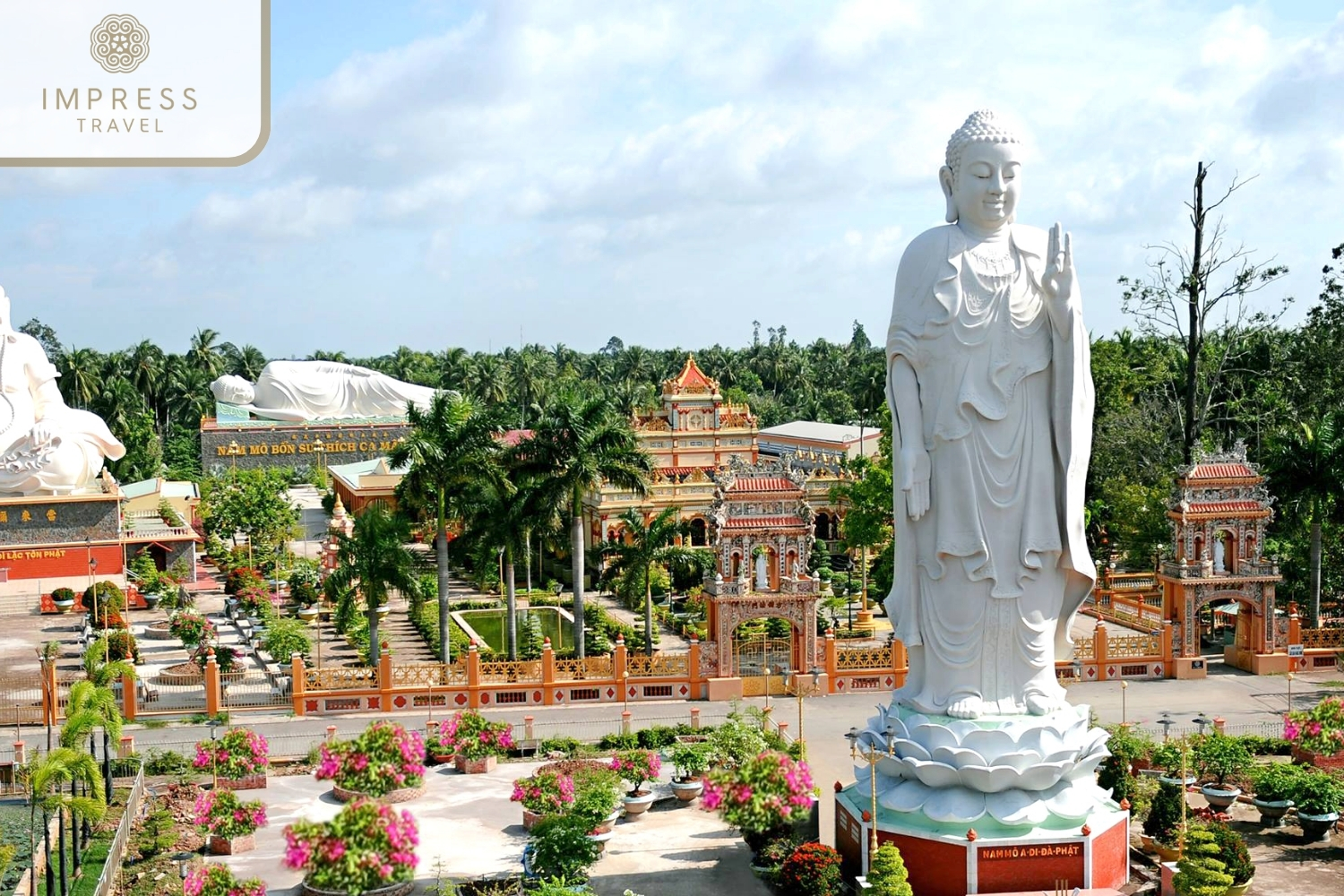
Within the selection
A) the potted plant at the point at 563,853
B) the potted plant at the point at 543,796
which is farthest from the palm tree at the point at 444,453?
the potted plant at the point at 563,853

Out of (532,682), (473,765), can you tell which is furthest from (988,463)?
(532,682)

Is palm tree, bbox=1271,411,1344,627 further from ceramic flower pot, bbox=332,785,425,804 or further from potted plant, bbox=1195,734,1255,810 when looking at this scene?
ceramic flower pot, bbox=332,785,425,804

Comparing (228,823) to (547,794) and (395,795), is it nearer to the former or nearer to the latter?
(395,795)

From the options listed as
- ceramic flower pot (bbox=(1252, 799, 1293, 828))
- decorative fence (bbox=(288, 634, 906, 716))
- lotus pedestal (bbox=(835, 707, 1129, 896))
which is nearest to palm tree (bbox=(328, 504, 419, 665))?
decorative fence (bbox=(288, 634, 906, 716))

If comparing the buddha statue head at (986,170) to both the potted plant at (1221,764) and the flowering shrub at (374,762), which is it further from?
A: the flowering shrub at (374,762)

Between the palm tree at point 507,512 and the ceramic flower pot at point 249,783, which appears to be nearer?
the ceramic flower pot at point 249,783

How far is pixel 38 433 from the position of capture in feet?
129

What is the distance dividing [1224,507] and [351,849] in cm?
1982

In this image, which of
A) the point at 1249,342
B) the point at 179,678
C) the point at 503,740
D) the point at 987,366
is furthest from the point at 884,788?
the point at 1249,342

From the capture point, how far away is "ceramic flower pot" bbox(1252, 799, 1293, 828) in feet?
62.4

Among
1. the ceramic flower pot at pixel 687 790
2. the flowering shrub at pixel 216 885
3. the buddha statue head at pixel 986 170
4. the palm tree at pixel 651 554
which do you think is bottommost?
the ceramic flower pot at pixel 687 790

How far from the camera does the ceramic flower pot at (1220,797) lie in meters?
19.6

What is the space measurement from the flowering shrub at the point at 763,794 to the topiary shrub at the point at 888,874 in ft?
6.59

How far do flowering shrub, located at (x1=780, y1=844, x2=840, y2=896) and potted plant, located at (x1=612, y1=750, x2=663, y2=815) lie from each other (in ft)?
12.6
